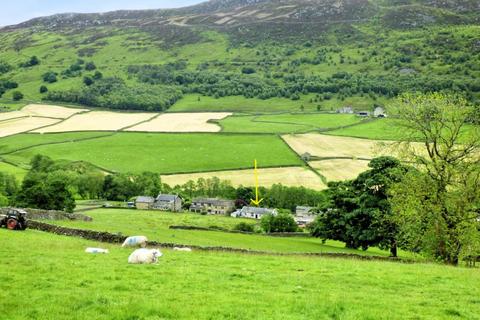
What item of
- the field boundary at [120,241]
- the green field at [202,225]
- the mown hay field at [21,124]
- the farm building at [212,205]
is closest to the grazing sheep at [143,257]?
the field boundary at [120,241]

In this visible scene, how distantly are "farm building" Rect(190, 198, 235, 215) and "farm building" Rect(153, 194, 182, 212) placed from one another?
13.6 ft

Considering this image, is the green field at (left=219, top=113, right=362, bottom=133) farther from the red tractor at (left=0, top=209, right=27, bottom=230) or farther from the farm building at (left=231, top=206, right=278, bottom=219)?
the red tractor at (left=0, top=209, right=27, bottom=230)

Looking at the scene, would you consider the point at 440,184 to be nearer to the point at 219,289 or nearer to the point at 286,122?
the point at 219,289

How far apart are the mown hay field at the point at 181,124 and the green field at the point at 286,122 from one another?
17.5 ft

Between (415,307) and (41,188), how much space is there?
57.1m

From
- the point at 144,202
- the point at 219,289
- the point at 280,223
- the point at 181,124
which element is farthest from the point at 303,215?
the point at 181,124

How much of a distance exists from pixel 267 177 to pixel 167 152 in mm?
34717

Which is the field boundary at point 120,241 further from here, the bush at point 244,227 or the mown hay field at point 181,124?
the mown hay field at point 181,124

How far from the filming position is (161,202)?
324 ft

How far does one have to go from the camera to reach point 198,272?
22469mm

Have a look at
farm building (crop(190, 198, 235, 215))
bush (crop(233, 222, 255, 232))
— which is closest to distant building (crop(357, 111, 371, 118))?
farm building (crop(190, 198, 235, 215))

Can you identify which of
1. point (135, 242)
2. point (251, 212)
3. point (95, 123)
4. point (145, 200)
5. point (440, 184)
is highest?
point (95, 123)

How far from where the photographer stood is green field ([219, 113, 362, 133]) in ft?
538

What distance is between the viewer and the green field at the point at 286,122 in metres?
164
